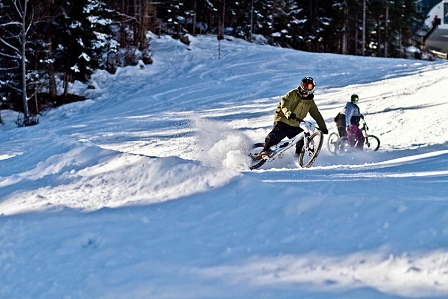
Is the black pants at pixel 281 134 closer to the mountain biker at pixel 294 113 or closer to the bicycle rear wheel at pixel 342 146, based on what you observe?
the mountain biker at pixel 294 113

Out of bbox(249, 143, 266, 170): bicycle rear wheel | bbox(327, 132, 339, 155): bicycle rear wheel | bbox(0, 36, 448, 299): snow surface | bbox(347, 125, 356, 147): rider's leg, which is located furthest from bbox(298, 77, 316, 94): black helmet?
bbox(327, 132, 339, 155): bicycle rear wheel

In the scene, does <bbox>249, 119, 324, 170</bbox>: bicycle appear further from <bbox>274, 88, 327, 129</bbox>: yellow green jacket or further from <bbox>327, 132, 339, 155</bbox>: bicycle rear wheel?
<bbox>327, 132, 339, 155</bbox>: bicycle rear wheel

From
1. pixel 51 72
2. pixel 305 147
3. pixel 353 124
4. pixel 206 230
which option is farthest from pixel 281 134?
pixel 51 72

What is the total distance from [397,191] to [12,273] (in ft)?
12.7

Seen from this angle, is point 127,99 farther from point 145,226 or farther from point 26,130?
point 145,226

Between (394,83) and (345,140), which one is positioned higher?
(394,83)

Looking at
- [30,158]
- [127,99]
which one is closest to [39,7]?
[127,99]

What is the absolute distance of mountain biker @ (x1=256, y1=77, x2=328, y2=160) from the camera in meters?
8.87

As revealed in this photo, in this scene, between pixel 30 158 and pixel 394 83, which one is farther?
pixel 394 83

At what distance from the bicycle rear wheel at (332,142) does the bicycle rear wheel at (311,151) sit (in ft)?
10.0

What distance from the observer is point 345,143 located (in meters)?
12.1

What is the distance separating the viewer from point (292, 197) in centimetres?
420

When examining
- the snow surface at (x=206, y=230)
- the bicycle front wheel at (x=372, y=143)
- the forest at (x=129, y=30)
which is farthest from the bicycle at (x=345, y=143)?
the forest at (x=129, y=30)

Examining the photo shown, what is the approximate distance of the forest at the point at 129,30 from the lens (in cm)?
2316
